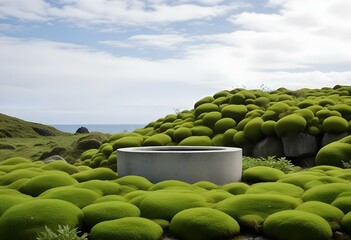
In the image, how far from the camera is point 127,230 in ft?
34.5

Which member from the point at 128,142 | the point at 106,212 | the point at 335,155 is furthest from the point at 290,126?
the point at 106,212

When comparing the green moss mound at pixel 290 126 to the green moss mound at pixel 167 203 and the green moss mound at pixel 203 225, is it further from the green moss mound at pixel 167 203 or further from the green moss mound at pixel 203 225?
the green moss mound at pixel 203 225

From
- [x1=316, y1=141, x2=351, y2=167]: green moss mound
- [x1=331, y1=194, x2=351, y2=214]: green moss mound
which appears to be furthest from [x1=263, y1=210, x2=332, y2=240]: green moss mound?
[x1=316, y1=141, x2=351, y2=167]: green moss mound

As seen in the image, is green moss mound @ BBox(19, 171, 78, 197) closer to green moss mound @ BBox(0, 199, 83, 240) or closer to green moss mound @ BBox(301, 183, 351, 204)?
green moss mound @ BBox(0, 199, 83, 240)

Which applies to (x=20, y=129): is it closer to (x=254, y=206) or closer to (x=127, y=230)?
(x=254, y=206)

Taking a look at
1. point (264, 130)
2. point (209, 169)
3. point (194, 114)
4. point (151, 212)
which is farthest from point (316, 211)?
point (194, 114)

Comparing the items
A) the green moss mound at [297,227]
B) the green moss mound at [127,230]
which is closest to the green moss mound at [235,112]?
the green moss mound at [297,227]

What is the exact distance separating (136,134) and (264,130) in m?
8.44

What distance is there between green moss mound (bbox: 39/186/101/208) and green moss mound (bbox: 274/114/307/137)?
48.3ft

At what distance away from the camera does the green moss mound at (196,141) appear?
89.4ft

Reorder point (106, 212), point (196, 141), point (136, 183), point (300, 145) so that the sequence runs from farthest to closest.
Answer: point (196, 141), point (300, 145), point (136, 183), point (106, 212)

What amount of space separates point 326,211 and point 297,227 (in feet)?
4.86

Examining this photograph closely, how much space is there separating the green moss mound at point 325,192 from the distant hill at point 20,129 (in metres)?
76.2

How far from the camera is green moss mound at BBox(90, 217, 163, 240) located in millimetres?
10430
